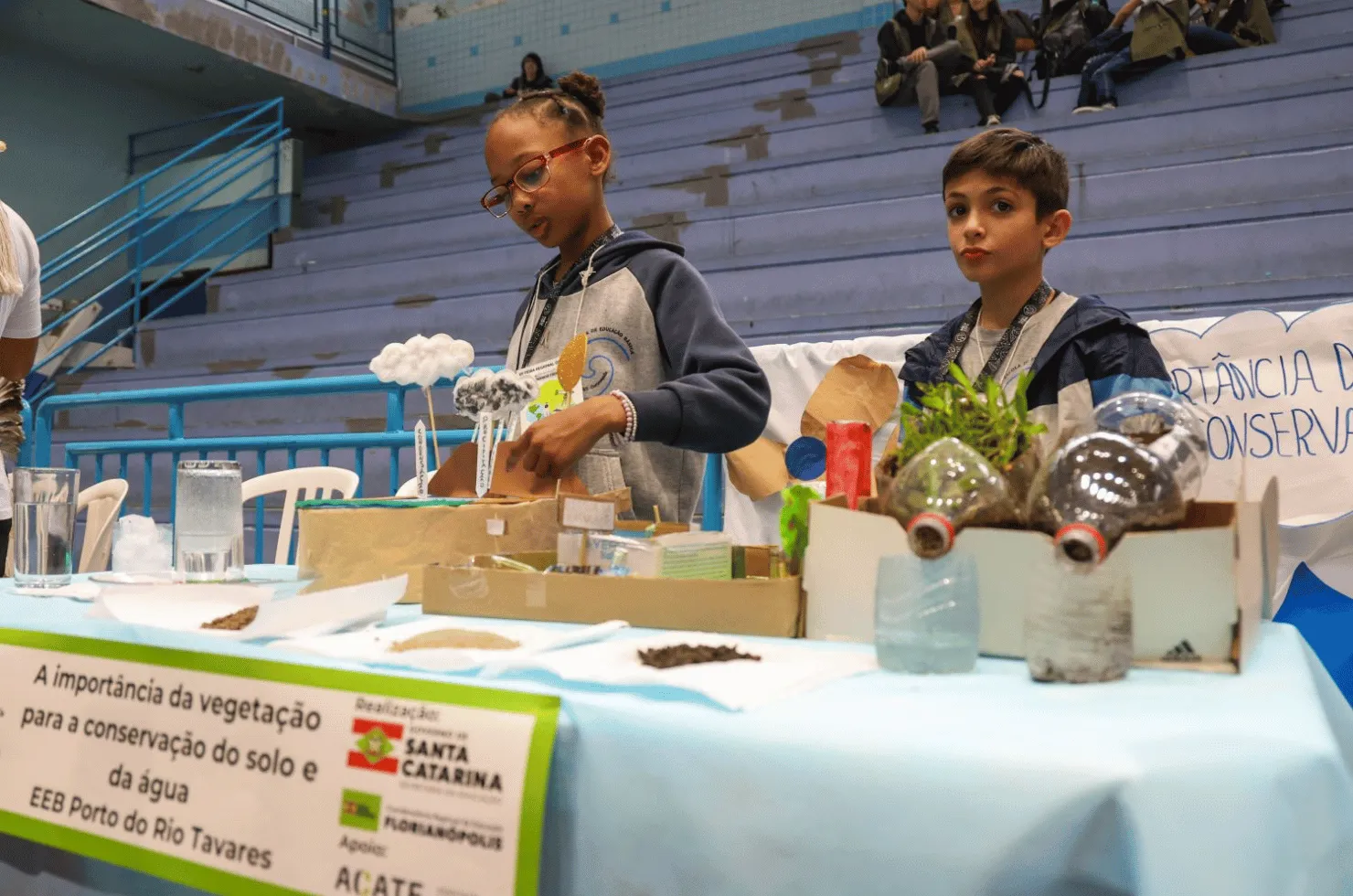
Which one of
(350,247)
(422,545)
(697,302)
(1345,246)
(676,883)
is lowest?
(676,883)

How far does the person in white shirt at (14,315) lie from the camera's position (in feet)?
6.04

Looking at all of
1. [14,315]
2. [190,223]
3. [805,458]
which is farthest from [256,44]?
[805,458]

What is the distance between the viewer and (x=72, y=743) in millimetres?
794

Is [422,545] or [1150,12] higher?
[1150,12]

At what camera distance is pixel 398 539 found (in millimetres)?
1032

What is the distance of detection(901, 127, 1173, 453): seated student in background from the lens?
1367 millimetres

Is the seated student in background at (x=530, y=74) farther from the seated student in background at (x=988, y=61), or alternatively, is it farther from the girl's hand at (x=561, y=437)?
the girl's hand at (x=561, y=437)

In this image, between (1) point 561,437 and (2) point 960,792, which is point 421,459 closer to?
(1) point 561,437

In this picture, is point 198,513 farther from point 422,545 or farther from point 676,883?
point 676,883

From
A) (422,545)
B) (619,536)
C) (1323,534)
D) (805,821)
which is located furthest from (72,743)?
(1323,534)

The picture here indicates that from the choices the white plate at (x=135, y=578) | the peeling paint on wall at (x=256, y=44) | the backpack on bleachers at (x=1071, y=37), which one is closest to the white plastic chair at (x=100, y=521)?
the white plate at (x=135, y=578)

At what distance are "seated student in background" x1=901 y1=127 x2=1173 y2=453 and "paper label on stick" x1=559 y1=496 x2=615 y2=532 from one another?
58cm

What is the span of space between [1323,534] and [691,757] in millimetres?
2212

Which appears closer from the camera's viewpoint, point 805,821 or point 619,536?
point 805,821
